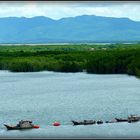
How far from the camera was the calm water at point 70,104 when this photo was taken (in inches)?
868

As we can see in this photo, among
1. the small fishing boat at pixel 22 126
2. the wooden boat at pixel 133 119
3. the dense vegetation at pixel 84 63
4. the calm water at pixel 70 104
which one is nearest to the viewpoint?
the calm water at pixel 70 104

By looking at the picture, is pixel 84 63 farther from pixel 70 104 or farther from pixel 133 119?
pixel 133 119

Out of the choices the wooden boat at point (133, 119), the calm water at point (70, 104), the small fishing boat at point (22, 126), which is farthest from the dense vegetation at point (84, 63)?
the small fishing boat at point (22, 126)

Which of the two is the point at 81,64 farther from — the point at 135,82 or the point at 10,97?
the point at 10,97

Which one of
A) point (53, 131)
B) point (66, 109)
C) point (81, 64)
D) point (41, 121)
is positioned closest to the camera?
point (53, 131)

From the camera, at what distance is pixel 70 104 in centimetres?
2945

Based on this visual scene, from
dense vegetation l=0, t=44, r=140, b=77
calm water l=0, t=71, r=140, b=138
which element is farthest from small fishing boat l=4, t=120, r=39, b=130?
dense vegetation l=0, t=44, r=140, b=77

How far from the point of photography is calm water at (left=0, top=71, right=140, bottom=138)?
2204 centimetres

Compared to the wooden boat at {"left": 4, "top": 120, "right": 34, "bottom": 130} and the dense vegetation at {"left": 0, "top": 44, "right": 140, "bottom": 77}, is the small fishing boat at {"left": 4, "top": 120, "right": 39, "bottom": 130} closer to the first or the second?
the wooden boat at {"left": 4, "top": 120, "right": 34, "bottom": 130}

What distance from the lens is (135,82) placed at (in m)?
41.1

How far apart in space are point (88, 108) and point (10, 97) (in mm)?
7322

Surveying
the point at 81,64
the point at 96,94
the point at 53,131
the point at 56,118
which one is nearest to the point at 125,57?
the point at 81,64

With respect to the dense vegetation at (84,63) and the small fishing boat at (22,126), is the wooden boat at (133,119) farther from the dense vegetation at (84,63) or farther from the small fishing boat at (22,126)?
the dense vegetation at (84,63)

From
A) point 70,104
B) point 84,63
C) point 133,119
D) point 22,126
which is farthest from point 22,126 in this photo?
point 84,63
